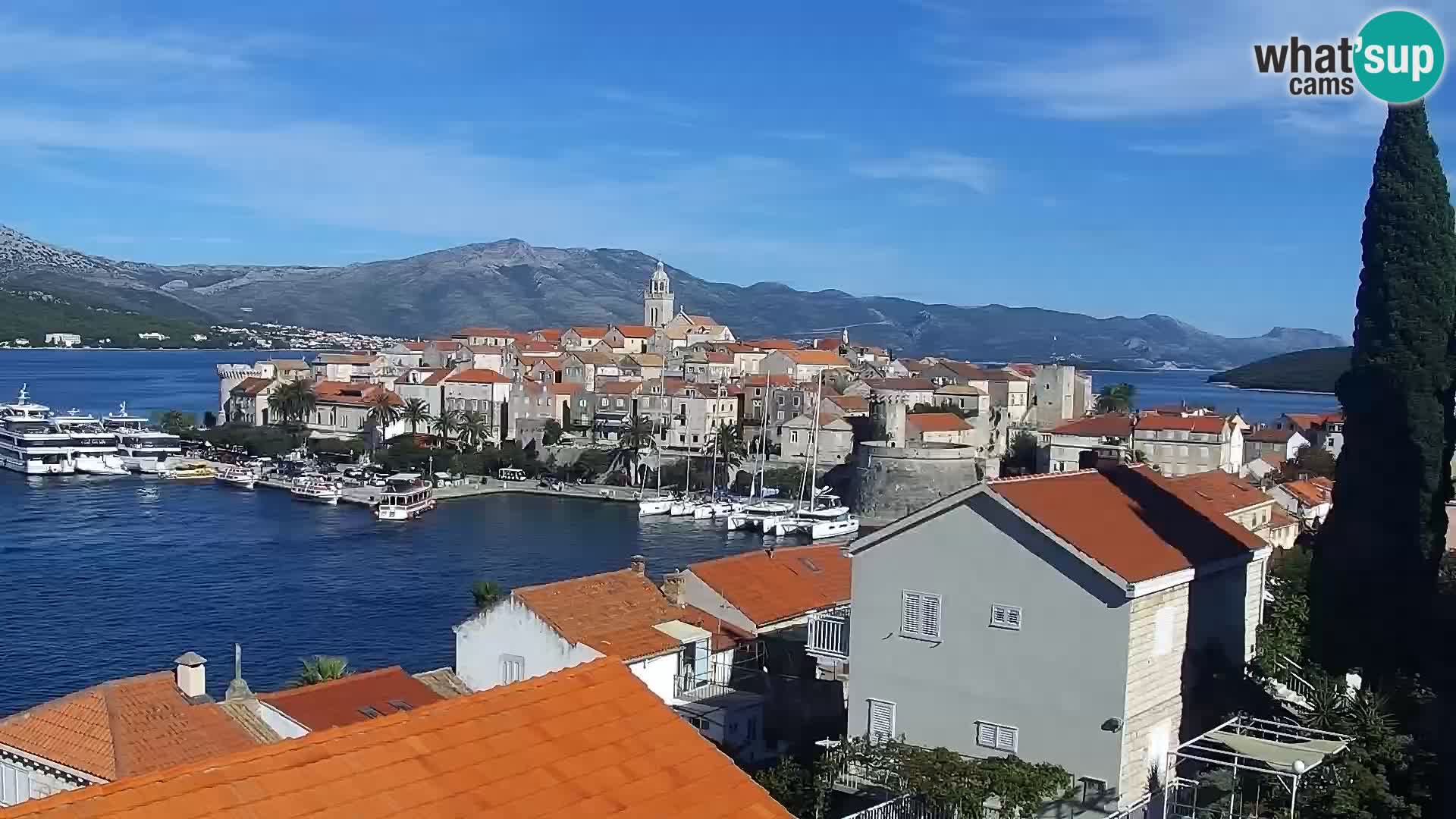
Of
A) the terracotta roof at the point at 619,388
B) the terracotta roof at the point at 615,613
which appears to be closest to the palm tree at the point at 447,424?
the terracotta roof at the point at 619,388

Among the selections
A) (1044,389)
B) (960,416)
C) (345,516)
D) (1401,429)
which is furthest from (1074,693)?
(1044,389)

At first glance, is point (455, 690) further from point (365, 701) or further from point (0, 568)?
point (0, 568)

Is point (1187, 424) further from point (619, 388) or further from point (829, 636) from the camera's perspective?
point (829, 636)

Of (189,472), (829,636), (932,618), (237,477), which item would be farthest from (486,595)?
(189,472)

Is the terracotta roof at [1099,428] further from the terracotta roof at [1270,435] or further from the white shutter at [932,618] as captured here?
the white shutter at [932,618]

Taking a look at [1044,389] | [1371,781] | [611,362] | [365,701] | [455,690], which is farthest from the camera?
[611,362]

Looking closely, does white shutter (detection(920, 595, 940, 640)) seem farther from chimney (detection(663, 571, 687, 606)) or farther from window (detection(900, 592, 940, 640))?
chimney (detection(663, 571, 687, 606))
